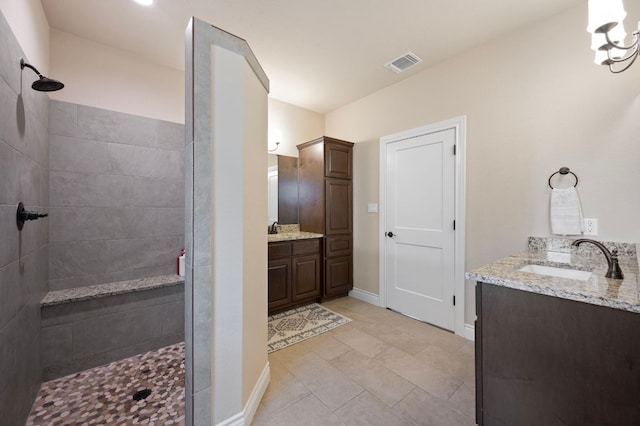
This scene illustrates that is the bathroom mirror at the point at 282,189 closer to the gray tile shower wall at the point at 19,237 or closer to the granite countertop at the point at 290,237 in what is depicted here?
the granite countertop at the point at 290,237

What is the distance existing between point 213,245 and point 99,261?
177 centimetres

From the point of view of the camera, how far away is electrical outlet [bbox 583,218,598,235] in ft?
5.97

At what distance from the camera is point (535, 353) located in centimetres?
120

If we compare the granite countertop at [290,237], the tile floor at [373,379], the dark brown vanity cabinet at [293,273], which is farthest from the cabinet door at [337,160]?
the tile floor at [373,379]

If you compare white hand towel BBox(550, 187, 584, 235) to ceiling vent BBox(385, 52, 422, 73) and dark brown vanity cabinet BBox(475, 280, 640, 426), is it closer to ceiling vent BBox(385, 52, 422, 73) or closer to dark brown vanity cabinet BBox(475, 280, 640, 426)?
dark brown vanity cabinet BBox(475, 280, 640, 426)

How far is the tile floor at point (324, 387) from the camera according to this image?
1566mm

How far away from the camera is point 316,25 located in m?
2.16

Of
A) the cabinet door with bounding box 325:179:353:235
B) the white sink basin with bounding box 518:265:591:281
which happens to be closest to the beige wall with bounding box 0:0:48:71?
the cabinet door with bounding box 325:179:353:235

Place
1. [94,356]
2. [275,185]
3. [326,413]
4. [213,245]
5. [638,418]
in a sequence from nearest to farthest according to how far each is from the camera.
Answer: [638,418], [213,245], [326,413], [94,356], [275,185]

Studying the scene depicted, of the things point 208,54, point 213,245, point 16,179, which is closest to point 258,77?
point 208,54

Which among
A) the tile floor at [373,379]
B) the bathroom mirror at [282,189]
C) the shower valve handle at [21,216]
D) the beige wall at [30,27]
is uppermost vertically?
the beige wall at [30,27]

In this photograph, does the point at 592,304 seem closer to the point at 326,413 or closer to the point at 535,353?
the point at 535,353

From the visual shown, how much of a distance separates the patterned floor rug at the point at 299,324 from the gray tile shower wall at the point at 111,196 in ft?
4.15

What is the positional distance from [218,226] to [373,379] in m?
1.59
